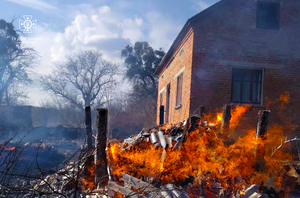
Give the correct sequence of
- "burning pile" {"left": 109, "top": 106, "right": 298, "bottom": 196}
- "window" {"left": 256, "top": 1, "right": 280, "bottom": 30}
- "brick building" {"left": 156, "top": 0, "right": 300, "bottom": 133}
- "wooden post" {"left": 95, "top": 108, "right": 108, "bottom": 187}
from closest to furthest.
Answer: "burning pile" {"left": 109, "top": 106, "right": 298, "bottom": 196} < "wooden post" {"left": 95, "top": 108, "right": 108, "bottom": 187} < "brick building" {"left": 156, "top": 0, "right": 300, "bottom": 133} < "window" {"left": 256, "top": 1, "right": 280, "bottom": 30}

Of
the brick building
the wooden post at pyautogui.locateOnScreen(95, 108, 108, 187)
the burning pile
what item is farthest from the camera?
the brick building

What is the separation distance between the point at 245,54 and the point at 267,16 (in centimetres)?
193

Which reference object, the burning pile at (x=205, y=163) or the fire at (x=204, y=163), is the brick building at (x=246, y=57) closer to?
the burning pile at (x=205, y=163)

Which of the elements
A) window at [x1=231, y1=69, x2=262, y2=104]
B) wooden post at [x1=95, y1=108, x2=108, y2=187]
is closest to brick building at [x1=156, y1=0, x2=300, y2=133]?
window at [x1=231, y1=69, x2=262, y2=104]

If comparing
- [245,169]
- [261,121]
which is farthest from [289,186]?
[261,121]

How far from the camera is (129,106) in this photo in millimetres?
31562

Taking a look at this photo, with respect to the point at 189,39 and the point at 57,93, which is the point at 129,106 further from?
the point at 189,39

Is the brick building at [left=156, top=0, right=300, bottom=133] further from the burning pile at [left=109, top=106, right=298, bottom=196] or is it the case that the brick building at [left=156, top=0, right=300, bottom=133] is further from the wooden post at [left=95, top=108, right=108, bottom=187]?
the wooden post at [left=95, top=108, right=108, bottom=187]

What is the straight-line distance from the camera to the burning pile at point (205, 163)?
5836 millimetres

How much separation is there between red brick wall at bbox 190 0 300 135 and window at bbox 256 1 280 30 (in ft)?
0.66

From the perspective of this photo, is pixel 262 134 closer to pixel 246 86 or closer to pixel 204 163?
pixel 204 163

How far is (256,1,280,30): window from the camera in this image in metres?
10.4

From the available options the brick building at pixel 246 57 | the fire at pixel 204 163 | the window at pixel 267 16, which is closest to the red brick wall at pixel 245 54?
the brick building at pixel 246 57

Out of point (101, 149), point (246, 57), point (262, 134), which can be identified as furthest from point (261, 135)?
point (246, 57)
